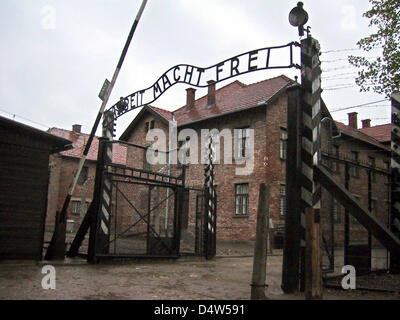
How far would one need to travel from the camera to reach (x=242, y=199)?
23.0 metres

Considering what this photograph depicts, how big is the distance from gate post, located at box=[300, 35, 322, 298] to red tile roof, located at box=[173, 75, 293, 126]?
15.3 meters

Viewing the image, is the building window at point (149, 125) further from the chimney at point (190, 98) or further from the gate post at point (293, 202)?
the gate post at point (293, 202)

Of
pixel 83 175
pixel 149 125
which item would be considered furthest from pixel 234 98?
pixel 83 175

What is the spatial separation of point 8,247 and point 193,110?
2164cm

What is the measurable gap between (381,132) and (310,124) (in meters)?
34.0

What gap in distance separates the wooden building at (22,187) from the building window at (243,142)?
14935 mm

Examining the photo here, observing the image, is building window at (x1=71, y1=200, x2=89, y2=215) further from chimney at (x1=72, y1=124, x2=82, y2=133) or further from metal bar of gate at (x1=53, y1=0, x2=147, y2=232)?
metal bar of gate at (x1=53, y1=0, x2=147, y2=232)

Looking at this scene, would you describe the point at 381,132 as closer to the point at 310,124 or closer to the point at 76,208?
the point at 76,208

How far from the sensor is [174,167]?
82.9ft

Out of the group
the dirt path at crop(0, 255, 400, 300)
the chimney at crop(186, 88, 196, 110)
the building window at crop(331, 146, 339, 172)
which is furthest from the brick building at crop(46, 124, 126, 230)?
the dirt path at crop(0, 255, 400, 300)

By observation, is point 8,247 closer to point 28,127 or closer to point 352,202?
point 28,127

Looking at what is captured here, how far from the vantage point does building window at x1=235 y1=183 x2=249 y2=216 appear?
2269cm

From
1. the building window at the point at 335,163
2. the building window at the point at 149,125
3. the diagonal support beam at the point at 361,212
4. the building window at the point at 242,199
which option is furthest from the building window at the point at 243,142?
the diagonal support beam at the point at 361,212
